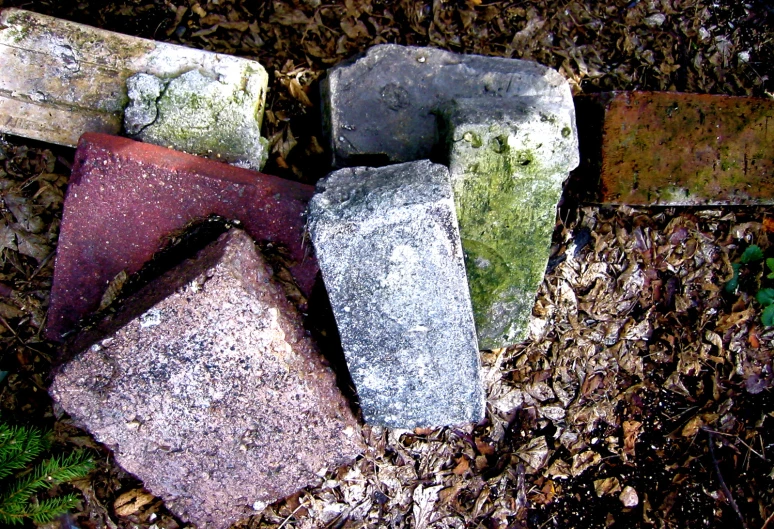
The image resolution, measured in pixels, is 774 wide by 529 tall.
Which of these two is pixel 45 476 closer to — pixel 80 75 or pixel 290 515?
pixel 290 515

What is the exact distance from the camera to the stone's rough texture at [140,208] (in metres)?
2.25

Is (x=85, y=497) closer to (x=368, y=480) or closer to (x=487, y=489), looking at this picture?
(x=368, y=480)

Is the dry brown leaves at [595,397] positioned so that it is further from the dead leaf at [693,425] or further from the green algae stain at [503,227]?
the green algae stain at [503,227]

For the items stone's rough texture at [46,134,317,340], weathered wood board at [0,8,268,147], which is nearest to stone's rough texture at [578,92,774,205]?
stone's rough texture at [46,134,317,340]

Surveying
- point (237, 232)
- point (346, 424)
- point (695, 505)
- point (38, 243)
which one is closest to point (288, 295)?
point (237, 232)

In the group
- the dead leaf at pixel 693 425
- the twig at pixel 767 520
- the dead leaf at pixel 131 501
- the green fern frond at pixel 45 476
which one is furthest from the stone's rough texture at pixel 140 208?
the twig at pixel 767 520

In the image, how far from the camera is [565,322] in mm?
2918

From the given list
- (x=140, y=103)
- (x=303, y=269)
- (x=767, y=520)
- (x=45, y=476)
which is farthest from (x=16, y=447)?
(x=767, y=520)

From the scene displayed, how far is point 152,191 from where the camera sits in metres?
2.27

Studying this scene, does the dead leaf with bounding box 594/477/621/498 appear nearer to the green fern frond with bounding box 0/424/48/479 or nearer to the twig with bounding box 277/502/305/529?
the twig with bounding box 277/502/305/529

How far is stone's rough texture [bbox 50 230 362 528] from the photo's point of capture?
208 centimetres

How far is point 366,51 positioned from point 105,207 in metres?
1.29

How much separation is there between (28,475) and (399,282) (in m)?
1.82

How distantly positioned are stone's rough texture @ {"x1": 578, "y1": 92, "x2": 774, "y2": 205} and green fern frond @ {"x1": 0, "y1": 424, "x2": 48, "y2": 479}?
104 inches
